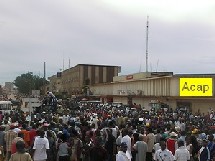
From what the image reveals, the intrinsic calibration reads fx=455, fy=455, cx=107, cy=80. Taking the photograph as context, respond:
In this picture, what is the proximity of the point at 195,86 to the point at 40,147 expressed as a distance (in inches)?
1338

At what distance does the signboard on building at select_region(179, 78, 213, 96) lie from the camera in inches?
1741

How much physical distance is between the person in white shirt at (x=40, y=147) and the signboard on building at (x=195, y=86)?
32661 millimetres

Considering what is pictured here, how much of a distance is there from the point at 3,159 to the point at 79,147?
2924 millimetres

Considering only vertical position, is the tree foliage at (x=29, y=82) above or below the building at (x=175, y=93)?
above

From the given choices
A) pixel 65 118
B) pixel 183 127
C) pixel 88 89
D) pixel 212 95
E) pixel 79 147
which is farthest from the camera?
pixel 88 89

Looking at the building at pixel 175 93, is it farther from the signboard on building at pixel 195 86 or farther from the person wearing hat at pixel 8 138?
the person wearing hat at pixel 8 138

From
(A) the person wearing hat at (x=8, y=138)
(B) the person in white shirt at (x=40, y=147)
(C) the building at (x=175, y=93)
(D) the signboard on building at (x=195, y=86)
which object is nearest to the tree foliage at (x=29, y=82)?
(C) the building at (x=175, y=93)

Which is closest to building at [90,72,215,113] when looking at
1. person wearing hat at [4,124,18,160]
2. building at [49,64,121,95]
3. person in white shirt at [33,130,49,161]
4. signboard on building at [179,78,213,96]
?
signboard on building at [179,78,213,96]

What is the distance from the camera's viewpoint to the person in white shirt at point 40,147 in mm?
13305

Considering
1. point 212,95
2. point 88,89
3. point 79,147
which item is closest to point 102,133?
point 79,147

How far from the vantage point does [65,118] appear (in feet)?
81.3

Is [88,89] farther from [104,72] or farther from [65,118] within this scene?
[65,118]

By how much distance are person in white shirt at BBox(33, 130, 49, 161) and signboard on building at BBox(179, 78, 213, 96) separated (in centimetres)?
3266

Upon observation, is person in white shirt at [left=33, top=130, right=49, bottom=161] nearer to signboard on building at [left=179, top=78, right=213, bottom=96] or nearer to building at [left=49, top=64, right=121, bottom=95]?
signboard on building at [left=179, top=78, right=213, bottom=96]
